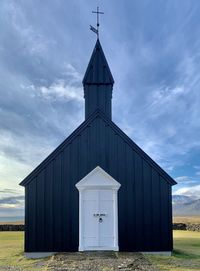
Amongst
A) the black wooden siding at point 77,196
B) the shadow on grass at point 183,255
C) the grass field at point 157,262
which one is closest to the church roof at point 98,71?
the black wooden siding at point 77,196

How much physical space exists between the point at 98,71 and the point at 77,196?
6804 millimetres

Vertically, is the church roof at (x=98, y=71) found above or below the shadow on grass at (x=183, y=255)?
above

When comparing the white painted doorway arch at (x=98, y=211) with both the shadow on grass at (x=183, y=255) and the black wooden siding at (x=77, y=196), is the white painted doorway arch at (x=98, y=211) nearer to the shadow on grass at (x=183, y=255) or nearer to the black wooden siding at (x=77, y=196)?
the black wooden siding at (x=77, y=196)

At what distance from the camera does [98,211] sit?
17.5 meters

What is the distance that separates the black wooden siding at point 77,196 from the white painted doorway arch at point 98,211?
223 mm

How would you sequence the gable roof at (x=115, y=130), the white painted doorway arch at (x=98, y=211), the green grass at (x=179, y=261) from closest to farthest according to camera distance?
the green grass at (x=179, y=261) < the white painted doorway arch at (x=98, y=211) < the gable roof at (x=115, y=130)

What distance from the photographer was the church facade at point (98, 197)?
56.4 ft

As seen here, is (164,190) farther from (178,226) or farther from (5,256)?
(178,226)

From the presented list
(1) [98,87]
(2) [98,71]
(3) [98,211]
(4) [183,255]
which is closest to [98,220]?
(3) [98,211]

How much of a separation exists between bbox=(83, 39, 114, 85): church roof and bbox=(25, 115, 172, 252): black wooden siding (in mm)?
3317

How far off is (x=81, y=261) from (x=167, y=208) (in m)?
4.77

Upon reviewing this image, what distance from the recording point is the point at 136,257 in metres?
15.7

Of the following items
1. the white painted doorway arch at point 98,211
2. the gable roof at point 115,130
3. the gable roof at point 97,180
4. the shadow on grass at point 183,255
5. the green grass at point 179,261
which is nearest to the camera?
the green grass at point 179,261

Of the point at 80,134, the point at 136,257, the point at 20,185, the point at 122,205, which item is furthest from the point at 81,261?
the point at 80,134
